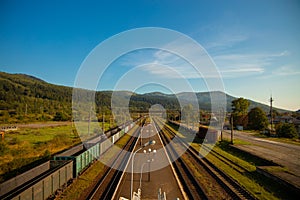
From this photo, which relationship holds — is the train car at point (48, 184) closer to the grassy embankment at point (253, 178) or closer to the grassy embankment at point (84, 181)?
the grassy embankment at point (84, 181)

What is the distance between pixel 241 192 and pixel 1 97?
362 ft

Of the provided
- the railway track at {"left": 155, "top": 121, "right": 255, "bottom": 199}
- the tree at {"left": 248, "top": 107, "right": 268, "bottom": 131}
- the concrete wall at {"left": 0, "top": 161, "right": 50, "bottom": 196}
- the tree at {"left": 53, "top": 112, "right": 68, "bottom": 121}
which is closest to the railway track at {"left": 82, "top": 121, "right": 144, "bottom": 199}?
the concrete wall at {"left": 0, "top": 161, "right": 50, "bottom": 196}

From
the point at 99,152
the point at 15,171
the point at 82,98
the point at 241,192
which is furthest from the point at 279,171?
the point at 82,98

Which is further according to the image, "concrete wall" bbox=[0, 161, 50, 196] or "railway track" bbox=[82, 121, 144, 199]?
"railway track" bbox=[82, 121, 144, 199]

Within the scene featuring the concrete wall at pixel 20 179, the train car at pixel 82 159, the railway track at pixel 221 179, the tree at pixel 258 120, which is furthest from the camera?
the tree at pixel 258 120

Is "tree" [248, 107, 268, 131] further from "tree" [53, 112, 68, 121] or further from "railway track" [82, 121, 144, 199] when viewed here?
"tree" [53, 112, 68, 121]

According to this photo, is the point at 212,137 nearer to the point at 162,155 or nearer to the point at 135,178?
the point at 162,155

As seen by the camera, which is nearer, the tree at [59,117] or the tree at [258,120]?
the tree at [258,120]

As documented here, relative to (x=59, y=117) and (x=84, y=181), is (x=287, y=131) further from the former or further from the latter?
(x=59, y=117)

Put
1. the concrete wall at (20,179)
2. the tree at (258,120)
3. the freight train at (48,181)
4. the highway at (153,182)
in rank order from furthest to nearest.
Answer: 1. the tree at (258,120)
2. the highway at (153,182)
3. the concrete wall at (20,179)
4. the freight train at (48,181)

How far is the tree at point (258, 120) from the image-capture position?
50294 millimetres

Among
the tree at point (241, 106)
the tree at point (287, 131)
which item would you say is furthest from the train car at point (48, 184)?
the tree at point (241, 106)

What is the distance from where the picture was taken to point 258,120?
5134cm

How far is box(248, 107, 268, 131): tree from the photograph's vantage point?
165 feet
